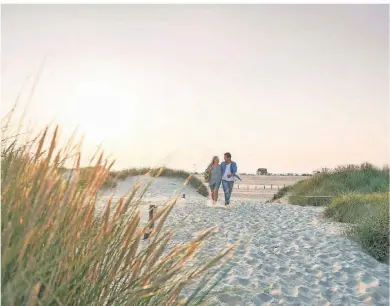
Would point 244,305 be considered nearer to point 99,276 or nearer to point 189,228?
point 99,276

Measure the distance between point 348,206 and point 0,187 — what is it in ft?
39.6

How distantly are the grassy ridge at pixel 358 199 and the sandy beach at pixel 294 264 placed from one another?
0.35 metres

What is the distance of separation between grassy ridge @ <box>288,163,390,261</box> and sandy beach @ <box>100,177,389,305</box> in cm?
35

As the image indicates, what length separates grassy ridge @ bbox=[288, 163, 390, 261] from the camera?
947cm

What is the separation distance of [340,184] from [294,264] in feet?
42.4

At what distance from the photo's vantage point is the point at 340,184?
19984mm

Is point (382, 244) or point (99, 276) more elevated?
point (382, 244)

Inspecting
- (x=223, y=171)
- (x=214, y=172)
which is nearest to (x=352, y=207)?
(x=223, y=171)

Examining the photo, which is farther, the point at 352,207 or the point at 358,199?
the point at 358,199

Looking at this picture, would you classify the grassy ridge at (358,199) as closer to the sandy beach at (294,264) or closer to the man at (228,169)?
the sandy beach at (294,264)

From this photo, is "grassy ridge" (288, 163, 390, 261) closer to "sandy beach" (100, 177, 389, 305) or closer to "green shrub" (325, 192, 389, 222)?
"green shrub" (325, 192, 389, 222)

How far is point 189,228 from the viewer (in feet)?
37.3

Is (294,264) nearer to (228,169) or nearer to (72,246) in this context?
(72,246)

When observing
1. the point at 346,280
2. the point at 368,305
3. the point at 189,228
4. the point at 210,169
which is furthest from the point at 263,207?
the point at 368,305
